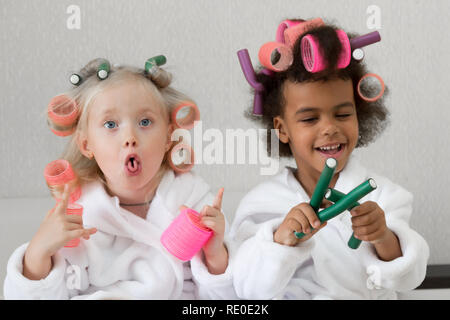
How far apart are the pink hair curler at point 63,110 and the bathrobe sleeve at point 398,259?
1.39 ft

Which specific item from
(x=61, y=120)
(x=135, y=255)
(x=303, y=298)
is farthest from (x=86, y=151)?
(x=303, y=298)

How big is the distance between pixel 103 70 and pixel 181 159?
0.16 meters

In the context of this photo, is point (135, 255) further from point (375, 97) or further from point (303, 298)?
point (375, 97)

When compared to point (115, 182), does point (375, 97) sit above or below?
above

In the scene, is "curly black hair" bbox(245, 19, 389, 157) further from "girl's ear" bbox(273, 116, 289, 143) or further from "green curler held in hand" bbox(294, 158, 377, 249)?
"green curler held in hand" bbox(294, 158, 377, 249)

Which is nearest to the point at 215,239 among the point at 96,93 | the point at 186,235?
the point at 186,235

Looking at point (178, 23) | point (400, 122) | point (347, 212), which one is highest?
point (178, 23)

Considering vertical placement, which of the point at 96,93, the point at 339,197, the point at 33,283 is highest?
the point at 96,93

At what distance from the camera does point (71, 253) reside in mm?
812

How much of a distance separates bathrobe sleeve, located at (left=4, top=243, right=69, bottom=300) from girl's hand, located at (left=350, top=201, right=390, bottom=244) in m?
0.38

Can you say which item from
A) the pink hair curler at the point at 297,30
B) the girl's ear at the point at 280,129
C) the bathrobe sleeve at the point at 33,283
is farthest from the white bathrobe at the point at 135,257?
the pink hair curler at the point at 297,30

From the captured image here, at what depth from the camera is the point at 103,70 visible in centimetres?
81

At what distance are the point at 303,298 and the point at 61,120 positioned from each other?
40 cm

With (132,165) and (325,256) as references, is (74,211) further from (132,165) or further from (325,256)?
(325,256)
